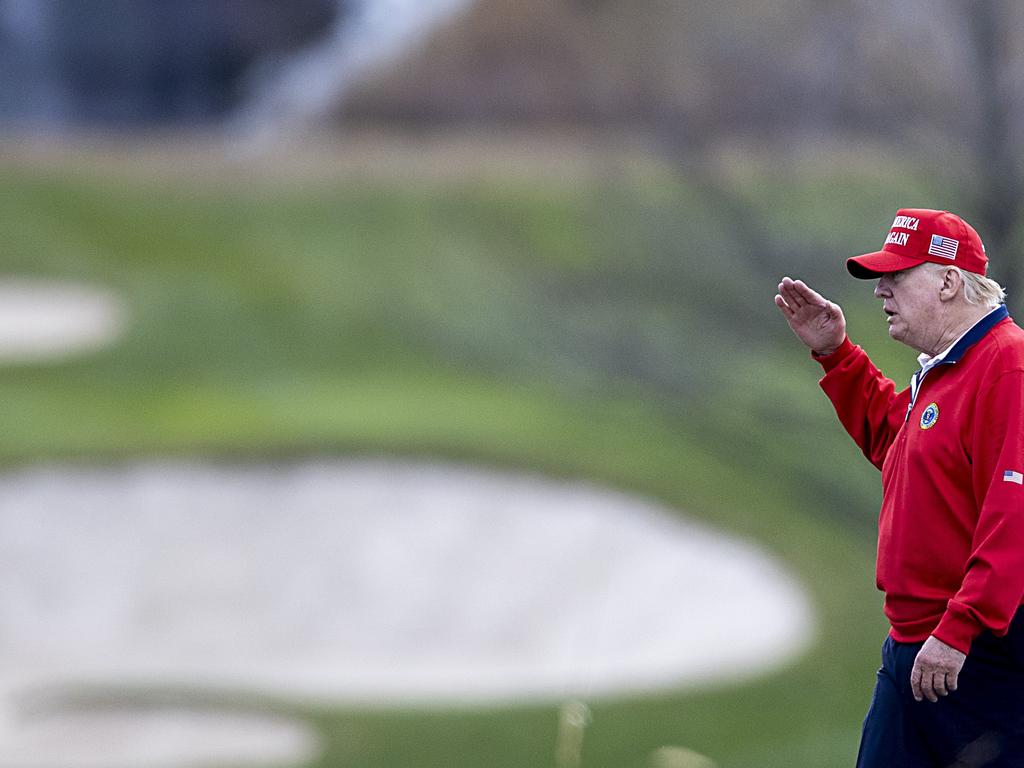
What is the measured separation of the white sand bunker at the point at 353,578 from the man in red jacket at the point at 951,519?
245 inches

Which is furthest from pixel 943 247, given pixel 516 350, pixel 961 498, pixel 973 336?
pixel 516 350

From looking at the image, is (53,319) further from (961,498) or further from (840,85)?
(961,498)

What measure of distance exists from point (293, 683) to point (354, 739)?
157 centimetres

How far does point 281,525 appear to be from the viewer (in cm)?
978

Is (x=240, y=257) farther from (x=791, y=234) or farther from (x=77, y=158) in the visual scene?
(x=791, y=234)

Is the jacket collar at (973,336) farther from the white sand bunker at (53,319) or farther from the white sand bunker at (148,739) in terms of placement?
the white sand bunker at (53,319)

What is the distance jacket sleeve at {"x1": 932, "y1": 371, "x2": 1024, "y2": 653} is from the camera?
2100mm

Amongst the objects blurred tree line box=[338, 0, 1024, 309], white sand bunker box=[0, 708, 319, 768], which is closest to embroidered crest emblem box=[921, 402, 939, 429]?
blurred tree line box=[338, 0, 1024, 309]

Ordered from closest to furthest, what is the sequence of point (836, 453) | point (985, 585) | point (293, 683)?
point (985, 585), point (836, 453), point (293, 683)

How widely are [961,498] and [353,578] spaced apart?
774cm

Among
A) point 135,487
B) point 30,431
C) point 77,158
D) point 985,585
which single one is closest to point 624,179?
point 135,487

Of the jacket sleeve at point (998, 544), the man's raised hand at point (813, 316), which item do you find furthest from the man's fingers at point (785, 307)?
the jacket sleeve at point (998, 544)

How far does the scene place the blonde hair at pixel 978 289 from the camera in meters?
2.28

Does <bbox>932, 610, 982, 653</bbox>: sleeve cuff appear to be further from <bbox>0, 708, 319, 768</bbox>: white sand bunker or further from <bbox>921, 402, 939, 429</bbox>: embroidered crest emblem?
<bbox>0, 708, 319, 768</bbox>: white sand bunker
